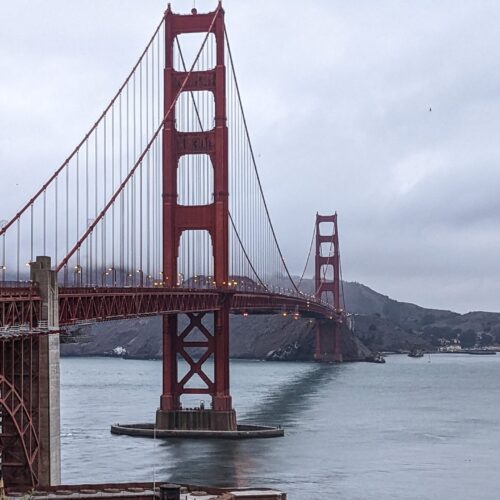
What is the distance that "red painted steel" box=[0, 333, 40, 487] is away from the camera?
1366 inches

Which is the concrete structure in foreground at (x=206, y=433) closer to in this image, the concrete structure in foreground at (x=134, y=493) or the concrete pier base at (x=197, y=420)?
the concrete pier base at (x=197, y=420)

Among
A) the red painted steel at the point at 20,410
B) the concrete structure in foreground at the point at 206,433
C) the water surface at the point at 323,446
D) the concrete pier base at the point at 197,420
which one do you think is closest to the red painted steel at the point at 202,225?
the concrete pier base at the point at 197,420

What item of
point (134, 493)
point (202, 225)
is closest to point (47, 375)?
point (134, 493)

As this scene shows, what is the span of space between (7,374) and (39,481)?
3778mm

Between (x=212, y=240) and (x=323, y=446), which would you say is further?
(x=212, y=240)

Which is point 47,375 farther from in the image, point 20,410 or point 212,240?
point 212,240

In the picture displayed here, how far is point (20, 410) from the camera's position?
3544 centimetres

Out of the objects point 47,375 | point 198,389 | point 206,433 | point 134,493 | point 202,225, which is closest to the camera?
point 134,493

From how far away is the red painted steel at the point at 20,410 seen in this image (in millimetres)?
34688

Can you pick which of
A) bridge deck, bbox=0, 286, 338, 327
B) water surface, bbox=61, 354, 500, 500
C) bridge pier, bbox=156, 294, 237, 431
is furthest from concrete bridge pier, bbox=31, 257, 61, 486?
bridge pier, bbox=156, 294, 237, 431

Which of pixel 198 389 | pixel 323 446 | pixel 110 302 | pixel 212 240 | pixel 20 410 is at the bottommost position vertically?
pixel 323 446

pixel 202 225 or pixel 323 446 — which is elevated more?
pixel 202 225

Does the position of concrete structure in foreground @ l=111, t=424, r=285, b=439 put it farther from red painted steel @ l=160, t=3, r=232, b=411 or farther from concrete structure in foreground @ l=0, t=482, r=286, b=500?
concrete structure in foreground @ l=0, t=482, r=286, b=500

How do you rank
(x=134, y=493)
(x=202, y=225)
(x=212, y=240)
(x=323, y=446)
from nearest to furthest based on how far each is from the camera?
1. (x=134, y=493)
2. (x=323, y=446)
3. (x=202, y=225)
4. (x=212, y=240)
